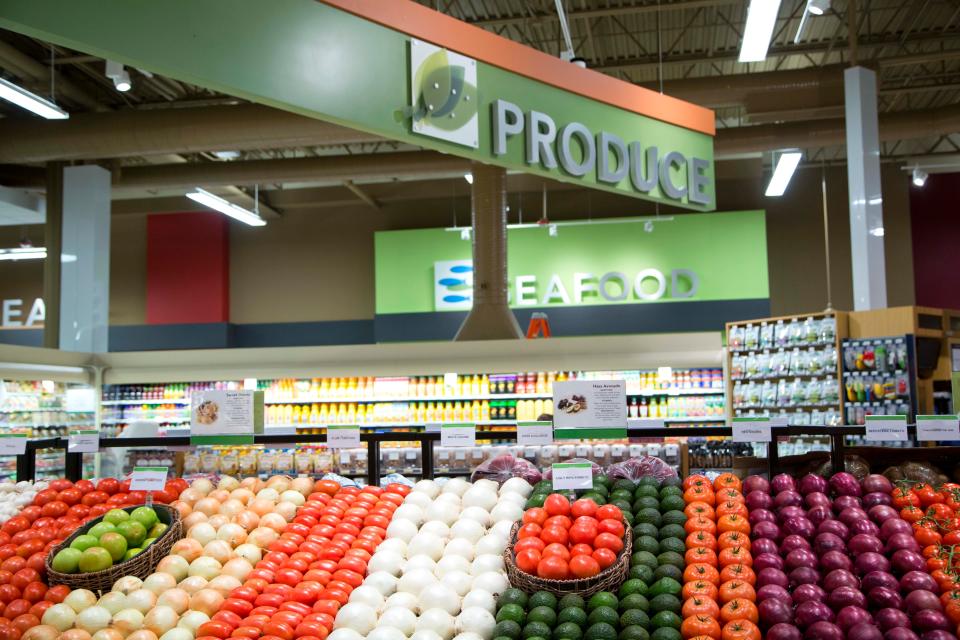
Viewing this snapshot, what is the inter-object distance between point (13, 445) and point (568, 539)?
344 cm

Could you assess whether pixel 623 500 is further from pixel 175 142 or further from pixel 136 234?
pixel 136 234

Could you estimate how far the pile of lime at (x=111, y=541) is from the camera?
11.8ft

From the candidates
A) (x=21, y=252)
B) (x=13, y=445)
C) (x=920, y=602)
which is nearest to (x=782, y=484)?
(x=920, y=602)

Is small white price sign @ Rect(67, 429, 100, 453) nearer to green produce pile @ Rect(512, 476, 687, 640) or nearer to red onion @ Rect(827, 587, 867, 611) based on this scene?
A: green produce pile @ Rect(512, 476, 687, 640)

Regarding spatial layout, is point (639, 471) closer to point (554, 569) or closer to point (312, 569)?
point (554, 569)

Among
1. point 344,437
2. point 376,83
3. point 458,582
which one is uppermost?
point 376,83

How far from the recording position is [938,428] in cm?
402

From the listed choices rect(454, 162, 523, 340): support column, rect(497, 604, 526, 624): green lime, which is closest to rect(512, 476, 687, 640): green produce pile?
rect(497, 604, 526, 624): green lime

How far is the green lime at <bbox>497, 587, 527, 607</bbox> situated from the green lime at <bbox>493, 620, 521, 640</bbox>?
134mm

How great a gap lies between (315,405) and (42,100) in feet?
15.6

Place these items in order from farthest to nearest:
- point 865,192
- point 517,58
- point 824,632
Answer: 1. point 865,192
2. point 517,58
3. point 824,632

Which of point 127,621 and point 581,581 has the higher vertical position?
point 581,581

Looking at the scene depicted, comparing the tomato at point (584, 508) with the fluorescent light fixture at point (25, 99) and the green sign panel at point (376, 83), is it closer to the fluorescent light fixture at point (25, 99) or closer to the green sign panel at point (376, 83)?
the green sign panel at point (376, 83)

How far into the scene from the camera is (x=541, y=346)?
10102 millimetres
